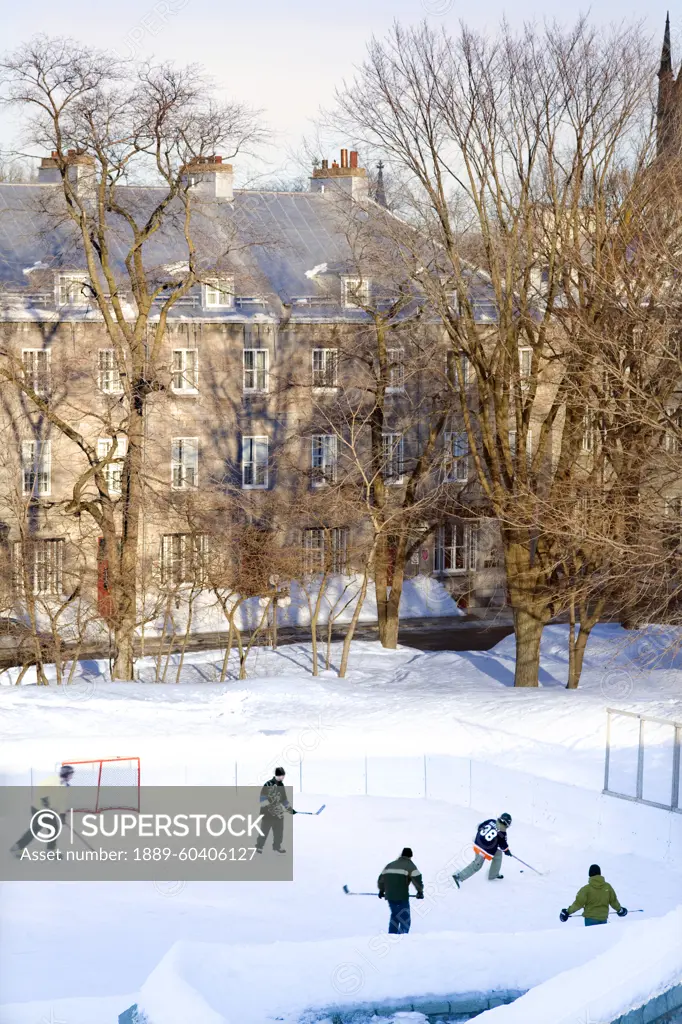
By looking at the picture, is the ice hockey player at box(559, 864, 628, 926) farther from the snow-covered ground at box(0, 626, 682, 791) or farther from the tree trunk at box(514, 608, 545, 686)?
the tree trunk at box(514, 608, 545, 686)

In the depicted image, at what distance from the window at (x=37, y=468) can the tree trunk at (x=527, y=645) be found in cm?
1550

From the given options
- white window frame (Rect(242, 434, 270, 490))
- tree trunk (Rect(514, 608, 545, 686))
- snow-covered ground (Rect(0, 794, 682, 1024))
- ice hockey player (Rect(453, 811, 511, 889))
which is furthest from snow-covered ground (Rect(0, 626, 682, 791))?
white window frame (Rect(242, 434, 270, 490))

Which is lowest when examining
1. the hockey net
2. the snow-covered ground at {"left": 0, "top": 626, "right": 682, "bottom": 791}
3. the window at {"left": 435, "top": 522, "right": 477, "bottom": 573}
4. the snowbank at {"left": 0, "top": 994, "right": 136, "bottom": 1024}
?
the snowbank at {"left": 0, "top": 994, "right": 136, "bottom": 1024}

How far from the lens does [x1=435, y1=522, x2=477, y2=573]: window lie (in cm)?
4156

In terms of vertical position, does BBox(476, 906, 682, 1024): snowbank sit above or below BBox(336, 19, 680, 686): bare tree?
below

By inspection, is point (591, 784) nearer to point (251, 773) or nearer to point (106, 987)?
point (251, 773)

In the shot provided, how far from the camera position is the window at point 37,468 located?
36.1 m

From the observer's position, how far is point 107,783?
63.8 feet

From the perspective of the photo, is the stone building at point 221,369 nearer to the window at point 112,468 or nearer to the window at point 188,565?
the window at point 112,468

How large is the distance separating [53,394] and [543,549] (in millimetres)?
16489

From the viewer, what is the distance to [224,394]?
3894cm

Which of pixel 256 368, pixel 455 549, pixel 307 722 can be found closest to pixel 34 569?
pixel 256 368

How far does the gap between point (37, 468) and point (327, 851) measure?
2064 cm

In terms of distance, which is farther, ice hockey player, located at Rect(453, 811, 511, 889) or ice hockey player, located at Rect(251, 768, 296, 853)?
ice hockey player, located at Rect(251, 768, 296, 853)
